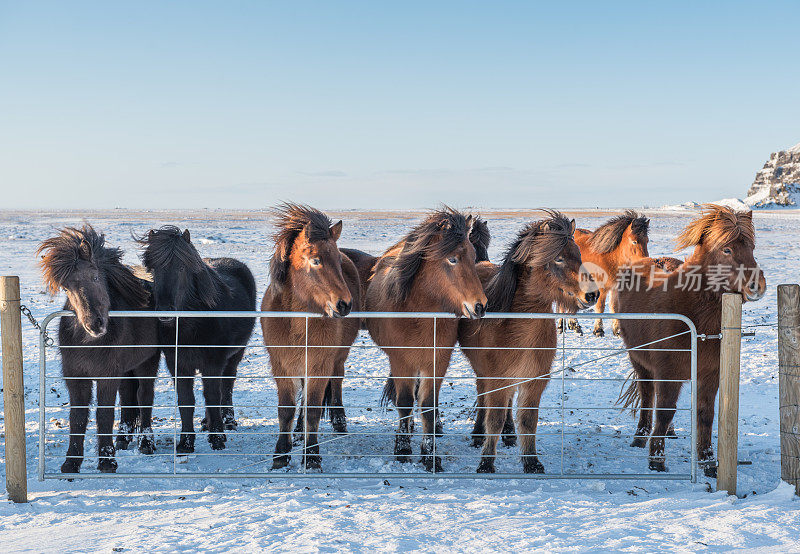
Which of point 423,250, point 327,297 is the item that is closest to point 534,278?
point 423,250

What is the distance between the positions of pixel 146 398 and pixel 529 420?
10.8 ft

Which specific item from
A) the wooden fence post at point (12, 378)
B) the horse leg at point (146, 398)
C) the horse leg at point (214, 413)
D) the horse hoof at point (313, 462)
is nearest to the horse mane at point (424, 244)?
the horse hoof at point (313, 462)

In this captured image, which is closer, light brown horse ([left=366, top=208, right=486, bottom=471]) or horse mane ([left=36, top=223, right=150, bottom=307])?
horse mane ([left=36, top=223, right=150, bottom=307])

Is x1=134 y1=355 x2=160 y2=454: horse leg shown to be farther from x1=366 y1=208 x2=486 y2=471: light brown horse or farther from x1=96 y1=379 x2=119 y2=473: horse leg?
x1=366 y1=208 x2=486 y2=471: light brown horse

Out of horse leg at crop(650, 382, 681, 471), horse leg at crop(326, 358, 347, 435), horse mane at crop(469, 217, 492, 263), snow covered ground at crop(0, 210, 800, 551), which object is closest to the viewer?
snow covered ground at crop(0, 210, 800, 551)

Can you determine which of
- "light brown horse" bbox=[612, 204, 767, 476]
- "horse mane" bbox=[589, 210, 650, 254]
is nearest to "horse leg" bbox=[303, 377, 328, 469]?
"light brown horse" bbox=[612, 204, 767, 476]

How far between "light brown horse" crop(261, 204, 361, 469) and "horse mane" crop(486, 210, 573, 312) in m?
1.18

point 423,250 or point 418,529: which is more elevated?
point 423,250

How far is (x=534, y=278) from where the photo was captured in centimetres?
490

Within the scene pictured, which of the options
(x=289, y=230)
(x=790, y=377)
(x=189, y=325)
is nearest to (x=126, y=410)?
(x=189, y=325)

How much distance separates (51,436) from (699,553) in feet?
17.2

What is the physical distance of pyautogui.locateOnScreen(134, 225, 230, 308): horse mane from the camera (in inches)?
214

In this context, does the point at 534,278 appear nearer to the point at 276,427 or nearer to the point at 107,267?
the point at 276,427

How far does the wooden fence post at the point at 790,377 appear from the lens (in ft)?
13.9
